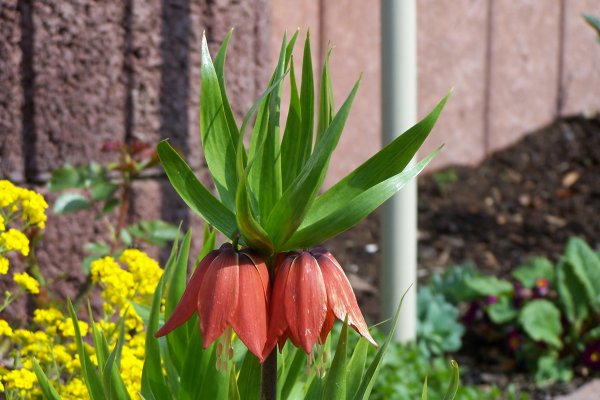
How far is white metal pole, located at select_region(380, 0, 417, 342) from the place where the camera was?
3.84 meters

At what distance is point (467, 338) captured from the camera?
14.8 ft

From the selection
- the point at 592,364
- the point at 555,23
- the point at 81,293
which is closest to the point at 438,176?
the point at 555,23

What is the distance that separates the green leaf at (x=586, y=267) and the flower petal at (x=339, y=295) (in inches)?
106

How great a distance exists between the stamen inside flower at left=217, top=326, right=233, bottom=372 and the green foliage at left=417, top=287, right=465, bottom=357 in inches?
95.8

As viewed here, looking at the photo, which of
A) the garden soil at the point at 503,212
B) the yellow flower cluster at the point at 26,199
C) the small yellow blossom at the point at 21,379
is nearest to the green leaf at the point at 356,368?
the small yellow blossom at the point at 21,379

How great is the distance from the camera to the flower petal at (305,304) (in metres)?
1.61

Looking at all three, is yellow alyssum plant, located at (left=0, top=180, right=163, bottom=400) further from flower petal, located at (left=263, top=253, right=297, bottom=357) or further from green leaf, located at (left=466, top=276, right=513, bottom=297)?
green leaf, located at (left=466, top=276, right=513, bottom=297)

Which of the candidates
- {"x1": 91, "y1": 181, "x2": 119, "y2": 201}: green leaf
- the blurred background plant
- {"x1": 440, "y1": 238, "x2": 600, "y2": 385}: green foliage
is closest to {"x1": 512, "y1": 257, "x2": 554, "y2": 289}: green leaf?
{"x1": 440, "y1": 238, "x2": 600, "y2": 385}: green foliage

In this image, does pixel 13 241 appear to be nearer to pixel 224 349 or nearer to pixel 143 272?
pixel 143 272

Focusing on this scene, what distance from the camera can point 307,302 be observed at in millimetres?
1615

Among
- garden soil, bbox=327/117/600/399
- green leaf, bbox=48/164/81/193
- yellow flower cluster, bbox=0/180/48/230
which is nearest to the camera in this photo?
yellow flower cluster, bbox=0/180/48/230

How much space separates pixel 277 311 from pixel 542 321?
2.71m

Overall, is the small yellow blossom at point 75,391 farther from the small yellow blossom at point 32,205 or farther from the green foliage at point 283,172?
the green foliage at point 283,172

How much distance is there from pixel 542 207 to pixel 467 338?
182cm
